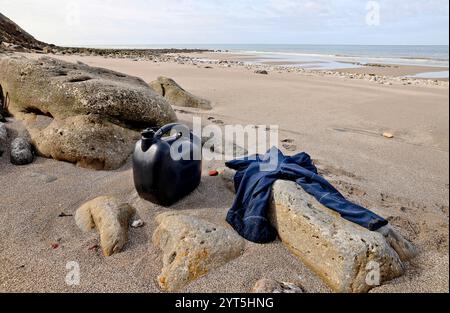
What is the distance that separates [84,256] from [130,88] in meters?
3.39

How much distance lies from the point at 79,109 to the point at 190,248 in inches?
140

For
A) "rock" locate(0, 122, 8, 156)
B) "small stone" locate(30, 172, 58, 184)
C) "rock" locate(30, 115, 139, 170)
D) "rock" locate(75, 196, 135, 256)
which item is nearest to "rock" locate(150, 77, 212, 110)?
"rock" locate(30, 115, 139, 170)

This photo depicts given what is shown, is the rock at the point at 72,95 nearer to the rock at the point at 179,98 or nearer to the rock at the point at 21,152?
the rock at the point at 21,152

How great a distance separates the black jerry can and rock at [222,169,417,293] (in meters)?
1.16

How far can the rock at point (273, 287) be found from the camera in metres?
2.62

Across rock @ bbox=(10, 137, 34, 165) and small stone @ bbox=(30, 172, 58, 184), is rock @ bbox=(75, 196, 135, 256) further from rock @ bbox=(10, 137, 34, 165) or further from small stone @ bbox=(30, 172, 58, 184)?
rock @ bbox=(10, 137, 34, 165)

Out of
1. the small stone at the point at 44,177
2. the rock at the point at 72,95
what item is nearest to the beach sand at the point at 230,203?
the small stone at the point at 44,177

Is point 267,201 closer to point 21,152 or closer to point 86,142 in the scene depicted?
point 86,142

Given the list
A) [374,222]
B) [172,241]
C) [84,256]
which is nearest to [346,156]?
[374,222]

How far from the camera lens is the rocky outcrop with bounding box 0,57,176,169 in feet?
16.2

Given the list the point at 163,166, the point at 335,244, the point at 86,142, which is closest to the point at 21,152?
the point at 86,142

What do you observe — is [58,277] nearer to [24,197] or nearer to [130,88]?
[24,197]

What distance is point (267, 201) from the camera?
3281 millimetres
